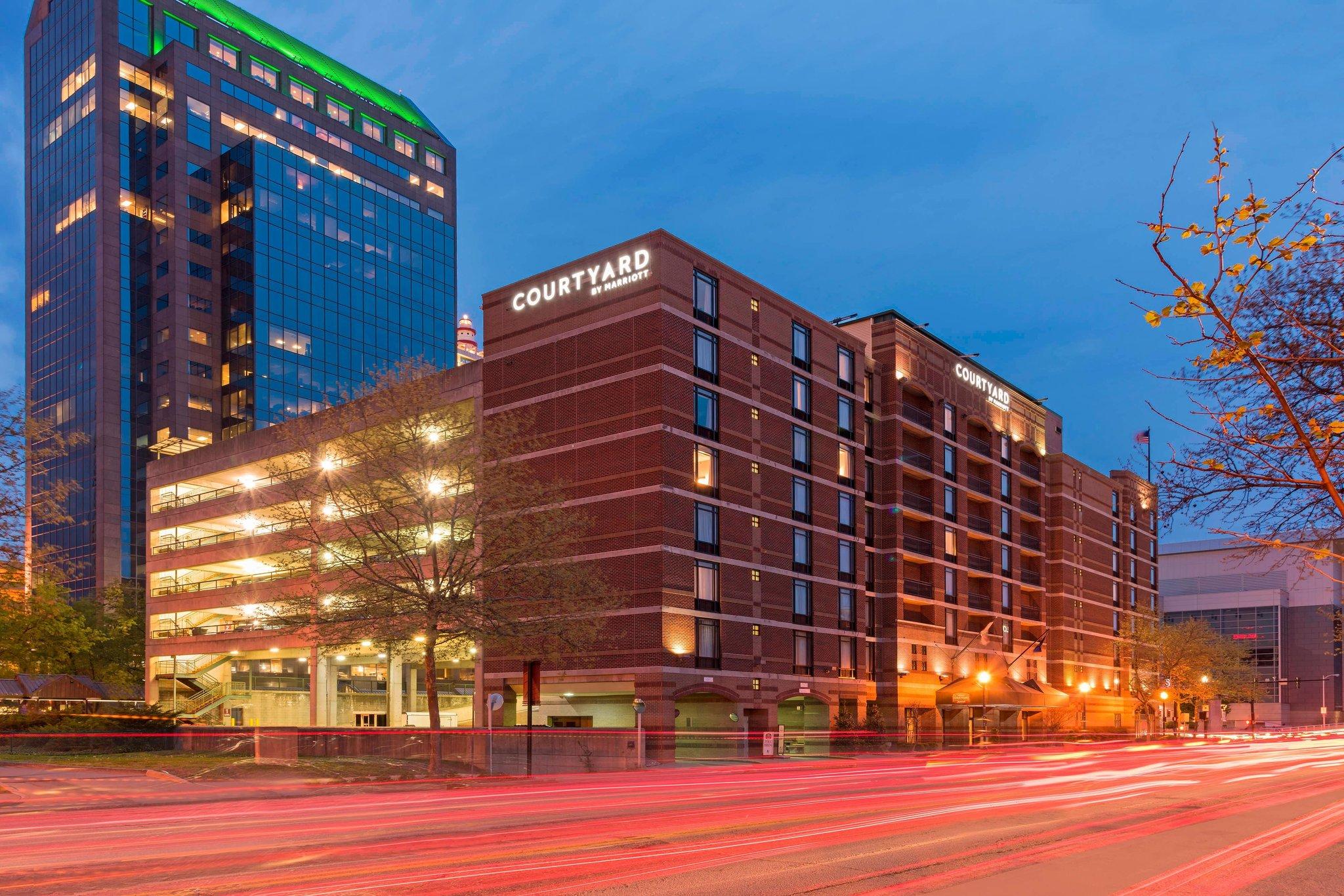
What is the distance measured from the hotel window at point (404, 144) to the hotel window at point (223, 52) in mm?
21433

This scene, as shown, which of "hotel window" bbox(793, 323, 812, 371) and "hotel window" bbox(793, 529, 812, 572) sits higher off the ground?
"hotel window" bbox(793, 323, 812, 371)

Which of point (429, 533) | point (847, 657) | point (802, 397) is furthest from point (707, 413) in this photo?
point (429, 533)

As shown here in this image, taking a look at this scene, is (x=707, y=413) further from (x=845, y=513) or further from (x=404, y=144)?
(x=404, y=144)

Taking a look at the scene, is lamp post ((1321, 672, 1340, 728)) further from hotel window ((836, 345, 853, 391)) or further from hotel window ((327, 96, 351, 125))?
hotel window ((327, 96, 351, 125))

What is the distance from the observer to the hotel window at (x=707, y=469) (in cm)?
5216

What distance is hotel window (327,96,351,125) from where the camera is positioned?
134 m

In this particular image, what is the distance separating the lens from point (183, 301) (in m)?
116

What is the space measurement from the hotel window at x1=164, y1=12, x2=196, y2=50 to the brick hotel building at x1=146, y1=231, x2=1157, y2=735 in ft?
215

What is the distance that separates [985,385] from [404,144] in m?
91.5

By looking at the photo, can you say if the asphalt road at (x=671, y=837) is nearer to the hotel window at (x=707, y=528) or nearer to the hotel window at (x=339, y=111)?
the hotel window at (x=707, y=528)

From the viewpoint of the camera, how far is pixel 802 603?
58812 mm

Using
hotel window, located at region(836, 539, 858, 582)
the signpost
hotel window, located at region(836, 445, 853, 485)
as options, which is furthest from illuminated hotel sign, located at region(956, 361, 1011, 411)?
the signpost

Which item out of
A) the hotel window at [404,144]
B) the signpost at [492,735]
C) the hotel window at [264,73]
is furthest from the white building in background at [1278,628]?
the signpost at [492,735]

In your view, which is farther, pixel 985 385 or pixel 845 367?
pixel 985 385
